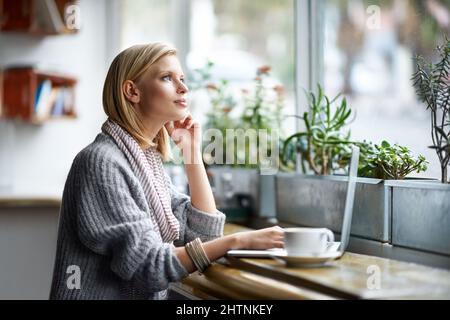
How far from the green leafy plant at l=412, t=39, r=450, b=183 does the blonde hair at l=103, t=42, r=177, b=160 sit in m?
0.64

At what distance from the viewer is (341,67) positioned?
3.19m

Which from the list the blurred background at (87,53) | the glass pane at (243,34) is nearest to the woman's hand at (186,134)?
the blurred background at (87,53)

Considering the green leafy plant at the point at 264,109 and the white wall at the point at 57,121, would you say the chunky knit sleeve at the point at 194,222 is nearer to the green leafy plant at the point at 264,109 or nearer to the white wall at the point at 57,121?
the green leafy plant at the point at 264,109

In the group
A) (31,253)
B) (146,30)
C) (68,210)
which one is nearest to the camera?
(68,210)

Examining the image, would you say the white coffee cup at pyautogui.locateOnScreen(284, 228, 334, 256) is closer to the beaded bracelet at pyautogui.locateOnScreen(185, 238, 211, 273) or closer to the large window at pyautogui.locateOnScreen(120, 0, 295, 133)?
the beaded bracelet at pyautogui.locateOnScreen(185, 238, 211, 273)

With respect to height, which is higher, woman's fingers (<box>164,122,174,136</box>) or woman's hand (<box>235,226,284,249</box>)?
woman's fingers (<box>164,122,174,136</box>)

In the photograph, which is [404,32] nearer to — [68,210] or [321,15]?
[321,15]

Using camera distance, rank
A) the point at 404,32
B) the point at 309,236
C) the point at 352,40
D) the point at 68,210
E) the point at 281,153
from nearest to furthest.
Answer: the point at 309,236
the point at 68,210
the point at 404,32
the point at 281,153
the point at 352,40

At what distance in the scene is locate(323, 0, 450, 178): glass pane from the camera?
192 cm

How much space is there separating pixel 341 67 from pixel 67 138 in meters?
2.21

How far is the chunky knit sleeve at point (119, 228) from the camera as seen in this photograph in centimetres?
163

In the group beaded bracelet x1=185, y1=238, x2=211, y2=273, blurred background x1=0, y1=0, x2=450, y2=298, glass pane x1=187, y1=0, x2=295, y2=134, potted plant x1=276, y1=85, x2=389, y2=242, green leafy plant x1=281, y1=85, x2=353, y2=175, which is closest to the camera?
beaded bracelet x1=185, y1=238, x2=211, y2=273

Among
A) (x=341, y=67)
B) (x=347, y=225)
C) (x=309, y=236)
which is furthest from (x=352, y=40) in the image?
(x=309, y=236)

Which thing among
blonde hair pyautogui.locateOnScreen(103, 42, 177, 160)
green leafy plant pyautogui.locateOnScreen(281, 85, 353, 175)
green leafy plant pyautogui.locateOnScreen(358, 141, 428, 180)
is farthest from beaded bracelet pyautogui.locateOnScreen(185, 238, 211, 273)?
green leafy plant pyautogui.locateOnScreen(281, 85, 353, 175)
